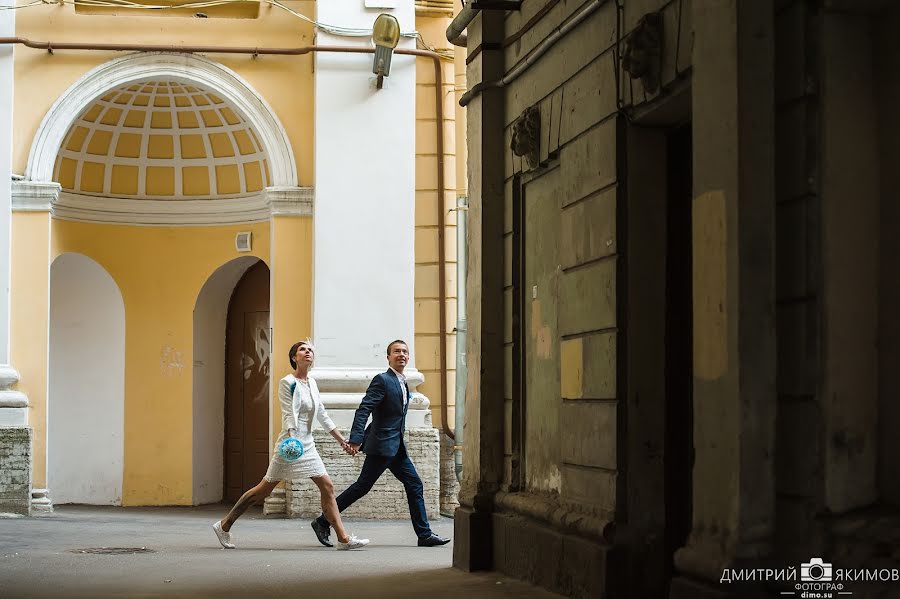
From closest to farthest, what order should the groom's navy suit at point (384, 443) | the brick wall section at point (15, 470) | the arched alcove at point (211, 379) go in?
the groom's navy suit at point (384, 443) → the brick wall section at point (15, 470) → the arched alcove at point (211, 379)

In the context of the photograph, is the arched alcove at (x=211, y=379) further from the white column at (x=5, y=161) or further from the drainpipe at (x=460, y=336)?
the drainpipe at (x=460, y=336)

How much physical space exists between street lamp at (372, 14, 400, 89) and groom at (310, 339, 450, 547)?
4.08 metres

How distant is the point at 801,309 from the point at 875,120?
847mm

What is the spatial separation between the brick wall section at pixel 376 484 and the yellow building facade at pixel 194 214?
0.31 meters

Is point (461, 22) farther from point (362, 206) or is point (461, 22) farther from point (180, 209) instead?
point (180, 209)

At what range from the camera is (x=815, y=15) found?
5.69 meters

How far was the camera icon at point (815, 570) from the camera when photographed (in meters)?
5.46

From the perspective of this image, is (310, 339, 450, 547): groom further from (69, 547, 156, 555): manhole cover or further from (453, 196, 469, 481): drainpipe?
(453, 196, 469, 481): drainpipe

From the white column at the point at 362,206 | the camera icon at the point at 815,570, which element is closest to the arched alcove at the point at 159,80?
the white column at the point at 362,206

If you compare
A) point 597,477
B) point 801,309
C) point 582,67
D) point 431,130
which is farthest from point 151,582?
point 431,130

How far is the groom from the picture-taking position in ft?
38.6

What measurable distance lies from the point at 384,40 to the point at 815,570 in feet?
34.0

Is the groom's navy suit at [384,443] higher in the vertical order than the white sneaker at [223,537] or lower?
higher

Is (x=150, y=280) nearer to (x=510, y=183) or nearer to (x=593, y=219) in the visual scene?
(x=510, y=183)
